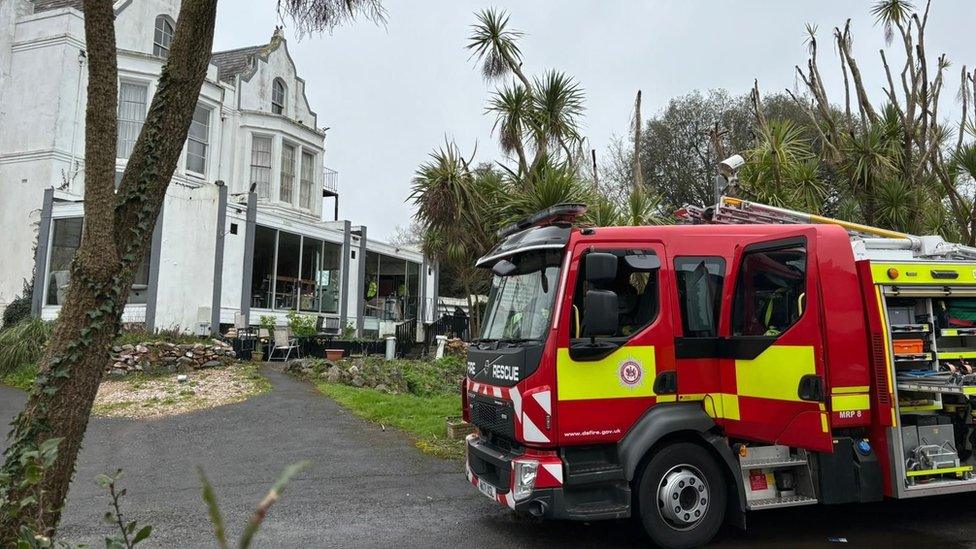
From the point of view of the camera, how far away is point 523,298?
5977 millimetres

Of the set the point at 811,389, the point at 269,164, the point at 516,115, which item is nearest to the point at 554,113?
the point at 516,115

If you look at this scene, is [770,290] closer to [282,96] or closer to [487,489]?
[487,489]

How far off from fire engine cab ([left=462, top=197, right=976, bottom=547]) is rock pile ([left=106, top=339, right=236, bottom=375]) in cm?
1040

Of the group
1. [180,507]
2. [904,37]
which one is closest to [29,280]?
[180,507]

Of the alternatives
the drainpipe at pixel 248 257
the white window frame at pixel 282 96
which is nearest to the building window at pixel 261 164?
the white window frame at pixel 282 96

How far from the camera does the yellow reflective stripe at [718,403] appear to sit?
18.4 ft

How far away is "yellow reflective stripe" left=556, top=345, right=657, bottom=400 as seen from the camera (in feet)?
17.4

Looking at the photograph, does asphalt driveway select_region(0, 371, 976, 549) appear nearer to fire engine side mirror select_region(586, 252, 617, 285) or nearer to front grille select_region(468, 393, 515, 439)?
front grille select_region(468, 393, 515, 439)

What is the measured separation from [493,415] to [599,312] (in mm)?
1405

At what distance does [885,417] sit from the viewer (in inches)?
217

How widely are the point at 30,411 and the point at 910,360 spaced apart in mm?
6467

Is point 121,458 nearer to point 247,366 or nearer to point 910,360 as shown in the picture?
point 247,366

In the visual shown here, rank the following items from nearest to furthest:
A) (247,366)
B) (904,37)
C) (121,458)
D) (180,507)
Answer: (180,507) → (121,458) → (904,37) → (247,366)

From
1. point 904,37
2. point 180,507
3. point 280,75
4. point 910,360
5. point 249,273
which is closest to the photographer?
point 910,360
